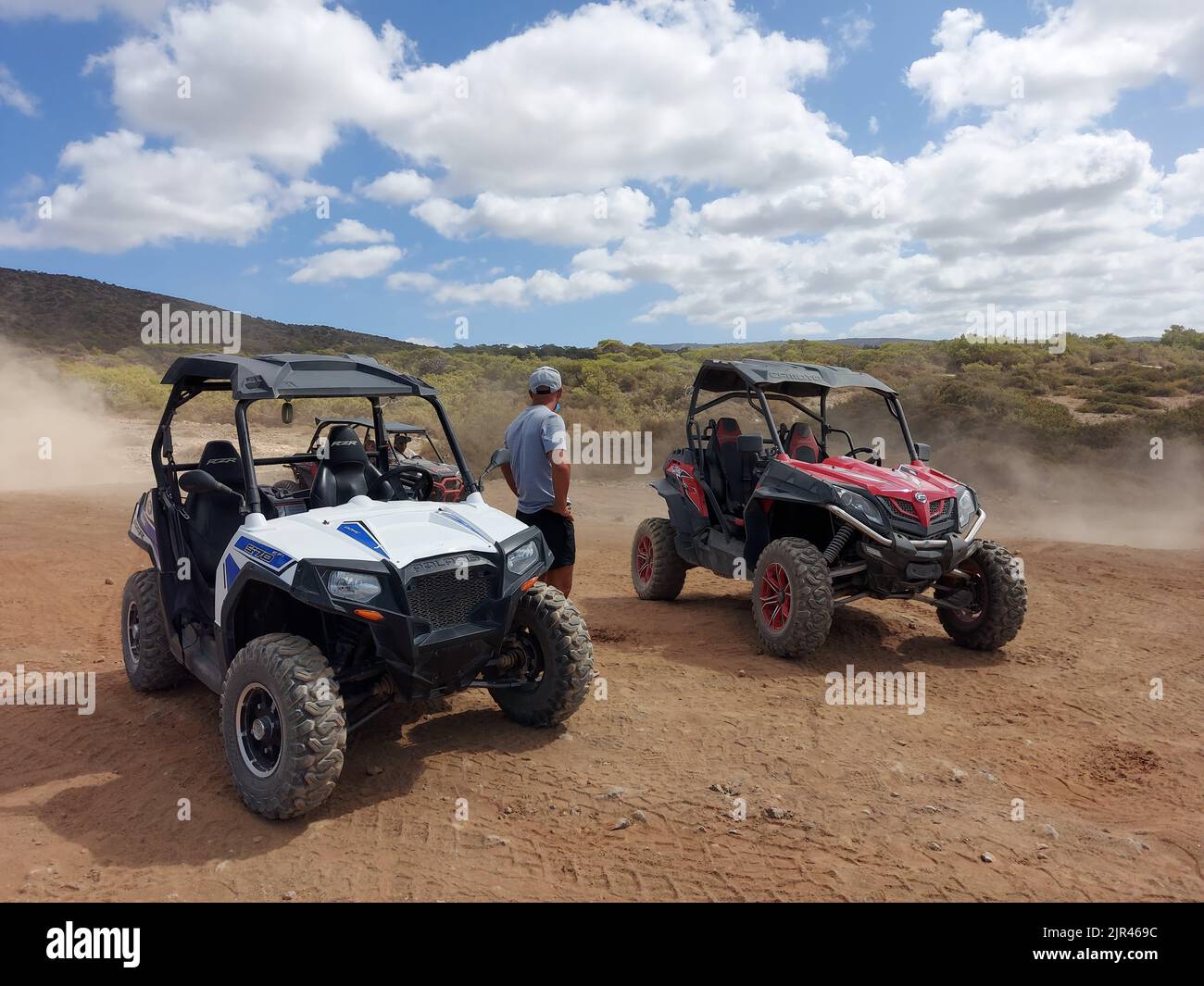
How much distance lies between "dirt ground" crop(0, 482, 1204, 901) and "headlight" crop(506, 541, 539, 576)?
40.0 inches

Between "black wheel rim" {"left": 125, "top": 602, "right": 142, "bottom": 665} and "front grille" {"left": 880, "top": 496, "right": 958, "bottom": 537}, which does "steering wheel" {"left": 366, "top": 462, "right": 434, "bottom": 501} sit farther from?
"front grille" {"left": 880, "top": 496, "right": 958, "bottom": 537}

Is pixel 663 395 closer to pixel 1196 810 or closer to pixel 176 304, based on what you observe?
pixel 1196 810

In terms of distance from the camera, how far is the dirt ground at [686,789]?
11.4ft

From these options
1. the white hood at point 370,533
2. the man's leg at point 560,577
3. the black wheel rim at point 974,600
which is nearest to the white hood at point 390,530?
the white hood at point 370,533

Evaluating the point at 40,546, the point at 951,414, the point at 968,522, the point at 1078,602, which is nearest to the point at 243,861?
the point at 968,522

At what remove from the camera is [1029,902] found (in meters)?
3.29

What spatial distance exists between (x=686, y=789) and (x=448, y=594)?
4.99 ft

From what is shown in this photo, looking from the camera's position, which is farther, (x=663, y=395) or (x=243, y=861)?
(x=663, y=395)

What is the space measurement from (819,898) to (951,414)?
1894 cm

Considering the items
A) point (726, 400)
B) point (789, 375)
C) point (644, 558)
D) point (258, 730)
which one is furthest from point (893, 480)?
point (258, 730)

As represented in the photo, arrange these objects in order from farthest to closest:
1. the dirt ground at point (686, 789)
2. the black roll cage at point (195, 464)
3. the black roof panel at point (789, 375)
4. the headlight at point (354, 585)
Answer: the black roof panel at point (789, 375) → the black roll cage at point (195, 464) → the headlight at point (354, 585) → the dirt ground at point (686, 789)

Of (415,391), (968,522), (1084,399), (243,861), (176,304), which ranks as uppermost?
(176,304)

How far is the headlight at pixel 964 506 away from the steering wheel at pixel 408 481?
399 centimetres

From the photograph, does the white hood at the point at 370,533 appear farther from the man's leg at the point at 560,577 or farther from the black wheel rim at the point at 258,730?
the man's leg at the point at 560,577
